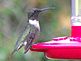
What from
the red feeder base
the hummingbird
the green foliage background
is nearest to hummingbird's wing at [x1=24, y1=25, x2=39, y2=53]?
the hummingbird

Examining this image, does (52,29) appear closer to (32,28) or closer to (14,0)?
(14,0)

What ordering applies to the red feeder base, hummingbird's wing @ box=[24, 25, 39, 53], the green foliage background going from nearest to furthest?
the red feeder base, hummingbird's wing @ box=[24, 25, 39, 53], the green foliage background

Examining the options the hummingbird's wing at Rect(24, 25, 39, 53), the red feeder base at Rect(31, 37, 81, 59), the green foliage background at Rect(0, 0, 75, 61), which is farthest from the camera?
the green foliage background at Rect(0, 0, 75, 61)

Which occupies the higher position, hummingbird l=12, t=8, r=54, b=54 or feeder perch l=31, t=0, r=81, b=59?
hummingbird l=12, t=8, r=54, b=54

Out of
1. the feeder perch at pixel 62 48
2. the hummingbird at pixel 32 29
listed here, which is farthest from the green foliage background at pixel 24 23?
the feeder perch at pixel 62 48

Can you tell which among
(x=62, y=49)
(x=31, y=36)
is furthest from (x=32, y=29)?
(x=62, y=49)

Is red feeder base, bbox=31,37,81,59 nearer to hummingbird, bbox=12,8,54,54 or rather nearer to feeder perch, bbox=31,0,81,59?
feeder perch, bbox=31,0,81,59

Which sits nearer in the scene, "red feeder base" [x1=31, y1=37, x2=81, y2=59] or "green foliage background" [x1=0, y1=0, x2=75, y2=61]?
"red feeder base" [x1=31, y1=37, x2=81, y2=59]

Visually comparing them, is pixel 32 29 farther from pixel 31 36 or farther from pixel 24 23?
pixel 24 23
